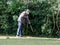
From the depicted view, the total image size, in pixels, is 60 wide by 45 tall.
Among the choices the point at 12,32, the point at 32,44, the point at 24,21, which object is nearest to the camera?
the point at 32,44

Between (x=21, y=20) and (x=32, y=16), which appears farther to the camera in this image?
(x=32, y=16)

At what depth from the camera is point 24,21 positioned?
17781mm

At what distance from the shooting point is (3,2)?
63.1 feet

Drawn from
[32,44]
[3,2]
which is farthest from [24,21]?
[32,44]

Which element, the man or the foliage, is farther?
the foliage

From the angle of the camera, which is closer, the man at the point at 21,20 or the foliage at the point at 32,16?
the man at the point at 21,20

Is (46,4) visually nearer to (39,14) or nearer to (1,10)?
(39,14)

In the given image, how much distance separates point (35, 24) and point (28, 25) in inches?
17.9

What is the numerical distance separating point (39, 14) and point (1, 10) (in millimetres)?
2554

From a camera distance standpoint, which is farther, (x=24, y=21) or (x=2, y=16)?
(x=2, y=16)

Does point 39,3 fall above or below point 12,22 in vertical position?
above

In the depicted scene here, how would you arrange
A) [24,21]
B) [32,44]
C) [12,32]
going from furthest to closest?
[12,32]
[24,21]
[32,44]

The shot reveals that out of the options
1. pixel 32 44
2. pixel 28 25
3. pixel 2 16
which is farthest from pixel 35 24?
pixel 32 44

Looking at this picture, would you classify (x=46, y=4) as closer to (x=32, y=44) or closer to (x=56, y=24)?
(x=56, y=24)
